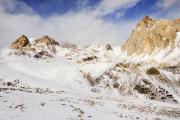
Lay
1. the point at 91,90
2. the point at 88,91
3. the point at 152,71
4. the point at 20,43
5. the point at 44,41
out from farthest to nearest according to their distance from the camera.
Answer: the point at 44,41 → the point at 20,43 → the point at 152,71 → the point at 91,90 → the point at 88,91


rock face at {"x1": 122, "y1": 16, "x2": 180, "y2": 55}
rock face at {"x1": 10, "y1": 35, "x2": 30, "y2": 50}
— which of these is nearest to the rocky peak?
rock face at {"x1": 10, "y1": 35, "x2": 30, "y2": 50}

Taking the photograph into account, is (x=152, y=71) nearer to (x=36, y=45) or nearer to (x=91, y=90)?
(x=91, y=90)

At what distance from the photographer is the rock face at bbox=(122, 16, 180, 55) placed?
136000 mm

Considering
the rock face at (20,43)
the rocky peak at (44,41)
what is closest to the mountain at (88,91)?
the rock face at (20,43)

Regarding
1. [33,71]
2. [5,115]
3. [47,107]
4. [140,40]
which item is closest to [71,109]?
[47,107]

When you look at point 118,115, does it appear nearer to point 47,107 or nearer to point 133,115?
point 133,115

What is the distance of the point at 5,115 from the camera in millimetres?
21000

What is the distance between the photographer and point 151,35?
14925cm

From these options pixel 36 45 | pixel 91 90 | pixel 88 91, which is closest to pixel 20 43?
pixel 36 45

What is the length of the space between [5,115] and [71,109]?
7643mm

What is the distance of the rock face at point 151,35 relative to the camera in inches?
5354

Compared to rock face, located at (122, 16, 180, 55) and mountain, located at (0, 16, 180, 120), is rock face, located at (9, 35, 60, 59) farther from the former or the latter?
rock face, located at (122, 16, 180, 55)

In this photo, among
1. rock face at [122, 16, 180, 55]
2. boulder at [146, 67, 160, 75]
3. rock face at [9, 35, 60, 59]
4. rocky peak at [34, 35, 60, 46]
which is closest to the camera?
boulder at [146, 67, 160, 75]

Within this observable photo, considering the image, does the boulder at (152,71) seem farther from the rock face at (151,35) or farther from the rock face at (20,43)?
the rock face at (151,35)
